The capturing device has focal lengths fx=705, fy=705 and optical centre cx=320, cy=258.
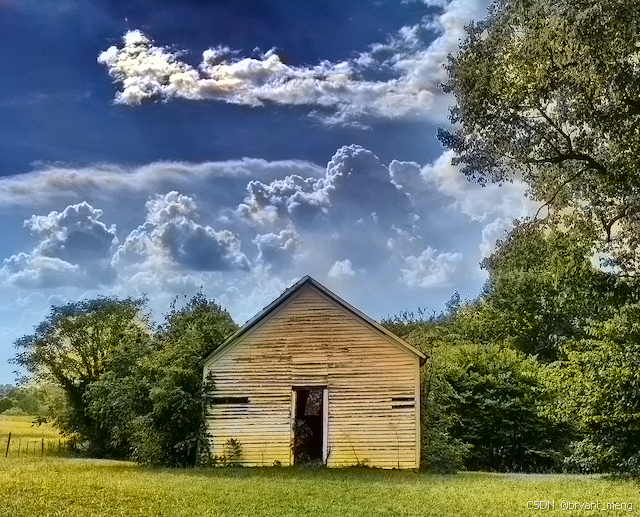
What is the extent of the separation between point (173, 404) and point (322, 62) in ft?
38.4

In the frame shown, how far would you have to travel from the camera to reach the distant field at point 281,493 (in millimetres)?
11555

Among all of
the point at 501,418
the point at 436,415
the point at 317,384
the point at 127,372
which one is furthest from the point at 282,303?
the point at 501,418

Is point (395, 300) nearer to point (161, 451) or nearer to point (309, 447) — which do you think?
point (309, 447)

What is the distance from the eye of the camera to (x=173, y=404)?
65.9ft

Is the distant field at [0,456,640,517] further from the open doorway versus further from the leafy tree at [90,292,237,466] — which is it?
the leafy tree at [90,292,237,466]

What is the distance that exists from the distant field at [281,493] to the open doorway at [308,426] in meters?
1.99

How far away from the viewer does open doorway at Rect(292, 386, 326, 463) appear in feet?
66.2

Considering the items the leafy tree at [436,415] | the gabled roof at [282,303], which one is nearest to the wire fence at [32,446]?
the gabled roof at [282,303]

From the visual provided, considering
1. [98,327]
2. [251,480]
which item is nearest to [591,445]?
[251,480]

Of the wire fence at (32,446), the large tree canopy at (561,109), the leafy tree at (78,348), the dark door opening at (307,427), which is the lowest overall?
the wire fence at (32,446)

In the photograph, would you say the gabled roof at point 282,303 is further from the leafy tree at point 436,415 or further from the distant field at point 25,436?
the distant field at point 25,436

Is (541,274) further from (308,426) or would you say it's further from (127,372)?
(127,372)

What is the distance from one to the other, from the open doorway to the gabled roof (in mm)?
2285

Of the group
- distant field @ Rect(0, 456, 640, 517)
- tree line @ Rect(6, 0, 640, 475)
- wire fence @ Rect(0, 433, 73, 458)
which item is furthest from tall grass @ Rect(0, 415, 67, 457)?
distant field @ Rect(0, 456, 640, 517)
